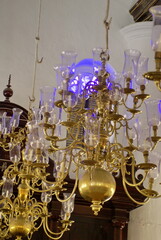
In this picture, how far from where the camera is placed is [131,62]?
5625 millimetres

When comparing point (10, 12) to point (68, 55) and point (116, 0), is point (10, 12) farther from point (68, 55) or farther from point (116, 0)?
point (68, 55)

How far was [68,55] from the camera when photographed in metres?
5.73

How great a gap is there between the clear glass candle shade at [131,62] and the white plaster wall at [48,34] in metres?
5.15

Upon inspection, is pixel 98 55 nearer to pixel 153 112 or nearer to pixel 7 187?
pixel 153 112

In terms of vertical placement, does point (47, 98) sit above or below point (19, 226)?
above

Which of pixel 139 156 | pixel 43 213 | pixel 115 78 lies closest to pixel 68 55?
pixel 115 78

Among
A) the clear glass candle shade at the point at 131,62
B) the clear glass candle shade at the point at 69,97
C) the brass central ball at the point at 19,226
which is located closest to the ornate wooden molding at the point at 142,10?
the brass central ball at the point at 19,226

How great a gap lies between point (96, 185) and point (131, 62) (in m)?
1.16

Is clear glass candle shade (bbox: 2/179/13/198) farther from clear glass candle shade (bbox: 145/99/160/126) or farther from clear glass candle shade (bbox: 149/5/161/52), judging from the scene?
clear glass candle shade (bbox: 149/5/161/52)

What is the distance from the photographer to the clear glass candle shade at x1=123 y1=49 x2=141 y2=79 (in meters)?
5.53

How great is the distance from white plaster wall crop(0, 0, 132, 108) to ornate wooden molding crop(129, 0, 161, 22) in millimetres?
195

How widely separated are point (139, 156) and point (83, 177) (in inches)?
211

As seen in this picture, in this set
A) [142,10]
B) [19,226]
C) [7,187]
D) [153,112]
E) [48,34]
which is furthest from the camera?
[142,10]

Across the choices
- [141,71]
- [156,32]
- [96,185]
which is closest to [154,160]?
[96,185]
